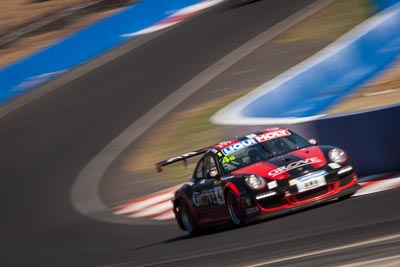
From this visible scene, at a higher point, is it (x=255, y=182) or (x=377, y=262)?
(x=255, y=182)

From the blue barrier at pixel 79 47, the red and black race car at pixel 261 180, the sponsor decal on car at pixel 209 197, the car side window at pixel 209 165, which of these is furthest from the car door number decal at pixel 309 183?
the blue barrier at pixel 79 47

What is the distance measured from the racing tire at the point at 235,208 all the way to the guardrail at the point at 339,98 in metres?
2.09

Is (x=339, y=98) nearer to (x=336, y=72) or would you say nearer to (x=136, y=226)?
(x=336, y=72)

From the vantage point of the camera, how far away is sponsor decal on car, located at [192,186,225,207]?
32.4 feet

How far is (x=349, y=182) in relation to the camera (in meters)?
9.46

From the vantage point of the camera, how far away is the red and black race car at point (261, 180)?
366 inches

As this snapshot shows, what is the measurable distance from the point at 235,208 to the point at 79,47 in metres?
15.9

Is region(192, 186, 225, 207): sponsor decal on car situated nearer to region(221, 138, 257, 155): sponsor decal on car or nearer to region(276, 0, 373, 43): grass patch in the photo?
region(221, 138, 257, 155): sponsor decal on car

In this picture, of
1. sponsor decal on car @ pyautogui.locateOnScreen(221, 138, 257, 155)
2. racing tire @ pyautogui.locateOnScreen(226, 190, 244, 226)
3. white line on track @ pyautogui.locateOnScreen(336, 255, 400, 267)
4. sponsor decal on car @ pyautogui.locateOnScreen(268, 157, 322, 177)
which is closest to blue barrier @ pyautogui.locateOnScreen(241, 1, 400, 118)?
sponsor decal on car @ pyautogui.locateOnScreen(221, 138, 257, 155)

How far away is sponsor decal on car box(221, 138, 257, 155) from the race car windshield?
39mm

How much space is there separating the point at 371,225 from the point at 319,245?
1.93ft

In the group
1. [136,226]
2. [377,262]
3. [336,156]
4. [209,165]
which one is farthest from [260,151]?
[377,262]

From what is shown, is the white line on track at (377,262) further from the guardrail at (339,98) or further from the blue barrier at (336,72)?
the blue barrier at (336,72)

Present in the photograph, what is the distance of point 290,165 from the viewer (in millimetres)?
9531
